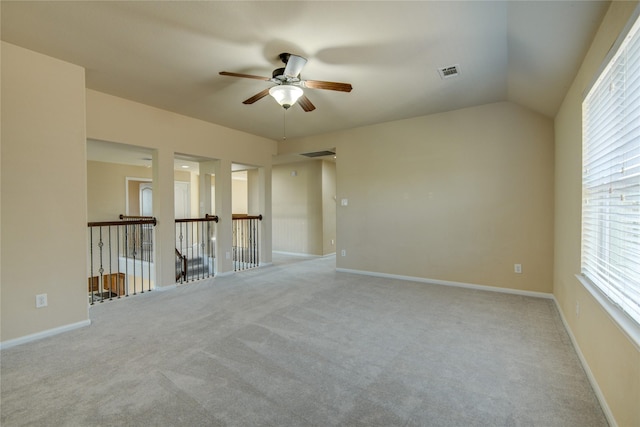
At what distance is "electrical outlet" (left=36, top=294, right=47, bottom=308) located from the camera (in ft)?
9.00

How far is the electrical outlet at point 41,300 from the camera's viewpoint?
9.00 ft

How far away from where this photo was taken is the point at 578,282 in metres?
2.35

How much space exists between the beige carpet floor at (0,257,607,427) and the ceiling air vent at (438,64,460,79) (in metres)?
2.65

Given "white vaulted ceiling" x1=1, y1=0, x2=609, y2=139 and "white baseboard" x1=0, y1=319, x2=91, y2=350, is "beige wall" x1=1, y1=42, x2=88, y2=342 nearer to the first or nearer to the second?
"white baseboard" x1=0, y1=319, x2=91, y2=350

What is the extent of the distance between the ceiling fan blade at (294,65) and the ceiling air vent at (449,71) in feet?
4.85

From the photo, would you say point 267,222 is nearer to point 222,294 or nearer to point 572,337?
point 222,294

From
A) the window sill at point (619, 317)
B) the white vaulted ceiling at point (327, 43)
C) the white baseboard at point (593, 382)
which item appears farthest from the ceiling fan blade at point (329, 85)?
the white baseboard at point (593, 382)

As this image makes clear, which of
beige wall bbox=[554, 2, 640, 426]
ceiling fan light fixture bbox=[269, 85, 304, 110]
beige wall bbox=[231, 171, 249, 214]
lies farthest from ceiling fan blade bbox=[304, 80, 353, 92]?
beige wall bbox=[231, 171, 249, 214]

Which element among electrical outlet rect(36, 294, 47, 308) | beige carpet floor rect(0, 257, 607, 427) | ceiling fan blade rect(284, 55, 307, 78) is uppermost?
ceiling fan blade rect(284, 55, 307, 78)

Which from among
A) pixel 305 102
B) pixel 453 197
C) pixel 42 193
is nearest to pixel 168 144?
pixel 42 193

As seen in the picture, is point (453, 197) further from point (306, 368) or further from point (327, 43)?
point (306, 368)

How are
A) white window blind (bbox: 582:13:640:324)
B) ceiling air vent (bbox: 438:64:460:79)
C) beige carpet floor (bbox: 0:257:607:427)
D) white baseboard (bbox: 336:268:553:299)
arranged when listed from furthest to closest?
1. white baseboard (bbox: 336:268:553:299)
2. ceiling air vent (bbox: 438:64:460:79)
3. beige carpet floor (bbox: 0:257:607:427)
4. white window blind (bbox: 582:13:640:324)

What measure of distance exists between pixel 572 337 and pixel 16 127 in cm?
528

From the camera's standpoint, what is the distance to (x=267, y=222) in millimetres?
6121
